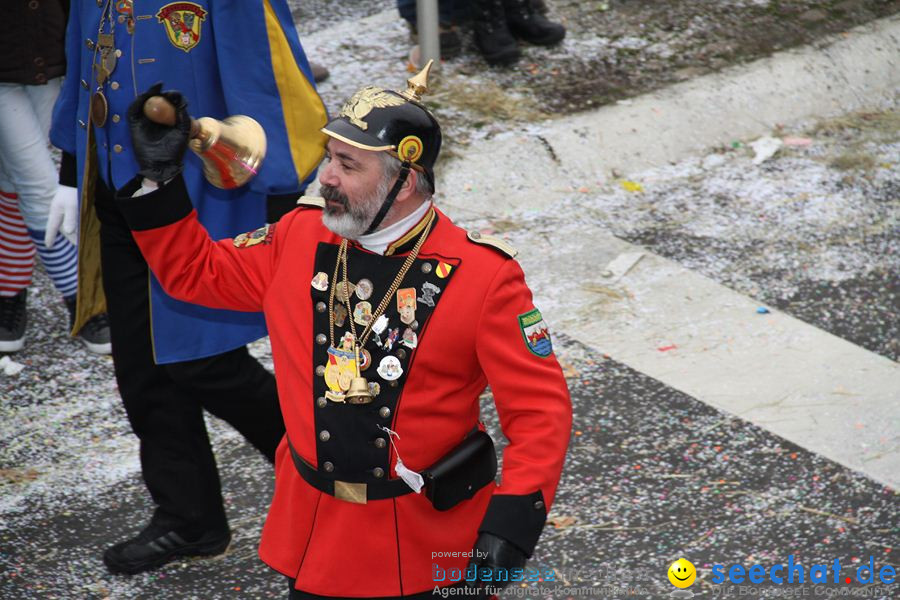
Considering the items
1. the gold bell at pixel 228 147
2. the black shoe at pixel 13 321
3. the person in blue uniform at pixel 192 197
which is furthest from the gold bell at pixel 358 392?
the black shoe at pixel 13 321

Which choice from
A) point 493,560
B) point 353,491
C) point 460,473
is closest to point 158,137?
point 353,491

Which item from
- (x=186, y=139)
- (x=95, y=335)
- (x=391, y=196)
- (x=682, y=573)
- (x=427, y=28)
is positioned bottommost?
(x=682, y=573)

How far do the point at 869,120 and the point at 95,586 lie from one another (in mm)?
5244

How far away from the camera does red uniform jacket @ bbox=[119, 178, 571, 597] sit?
2807mm

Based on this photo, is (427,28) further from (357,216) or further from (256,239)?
(357,216)

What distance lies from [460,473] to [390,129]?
31.7 inches

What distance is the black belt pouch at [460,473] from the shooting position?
2879mm

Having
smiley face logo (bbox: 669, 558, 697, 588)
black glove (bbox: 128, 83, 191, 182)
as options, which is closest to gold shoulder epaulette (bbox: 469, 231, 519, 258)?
black glove (bbox: 128, 83, 191, 182)

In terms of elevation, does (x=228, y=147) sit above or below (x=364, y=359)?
above

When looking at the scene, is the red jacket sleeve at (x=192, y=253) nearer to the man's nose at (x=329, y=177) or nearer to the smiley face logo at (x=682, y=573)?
the man's nose at (x=329, y=177)

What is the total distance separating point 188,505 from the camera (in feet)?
13.0

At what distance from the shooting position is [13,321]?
533cm

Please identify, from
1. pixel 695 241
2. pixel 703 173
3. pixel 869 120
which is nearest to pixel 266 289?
pixel 695 241

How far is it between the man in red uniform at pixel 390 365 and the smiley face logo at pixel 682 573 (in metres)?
1.16
